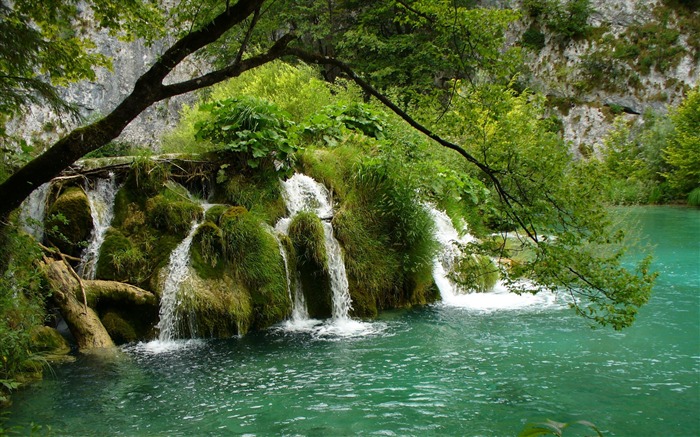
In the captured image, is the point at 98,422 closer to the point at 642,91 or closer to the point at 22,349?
the point at 22,349

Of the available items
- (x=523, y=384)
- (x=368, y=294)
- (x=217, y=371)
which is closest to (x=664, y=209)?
(x=368, y=294)

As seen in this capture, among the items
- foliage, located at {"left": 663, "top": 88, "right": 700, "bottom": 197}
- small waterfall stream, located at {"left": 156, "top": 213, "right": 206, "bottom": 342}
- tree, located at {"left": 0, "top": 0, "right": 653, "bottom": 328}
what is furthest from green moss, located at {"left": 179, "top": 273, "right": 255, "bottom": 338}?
foliage, located at {"left": 663, "top": 88, "right": 700, "bottom": 197}

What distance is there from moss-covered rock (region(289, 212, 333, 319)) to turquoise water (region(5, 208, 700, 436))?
0.79 meters

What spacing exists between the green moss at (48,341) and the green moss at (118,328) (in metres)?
0.53

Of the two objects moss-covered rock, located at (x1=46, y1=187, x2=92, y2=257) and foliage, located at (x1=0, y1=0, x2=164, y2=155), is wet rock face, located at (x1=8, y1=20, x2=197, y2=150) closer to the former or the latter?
moss-covered rock, located at (x1=46, y1=187, x2=92, y2=257)

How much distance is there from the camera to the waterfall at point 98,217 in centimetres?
811

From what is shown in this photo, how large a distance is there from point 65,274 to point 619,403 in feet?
21.1

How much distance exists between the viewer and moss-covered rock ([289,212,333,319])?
857cm

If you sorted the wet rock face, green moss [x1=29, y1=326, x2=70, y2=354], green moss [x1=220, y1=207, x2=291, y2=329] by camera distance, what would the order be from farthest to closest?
the wet rock face → green moss [x1=220, y1=207, x2=291, y2=329] → green moss [x1=29, y1=326, x2=70, y2=354]

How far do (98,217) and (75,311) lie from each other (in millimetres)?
1842

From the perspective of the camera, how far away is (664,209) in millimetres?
22297

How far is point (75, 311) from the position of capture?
7129 millimetres

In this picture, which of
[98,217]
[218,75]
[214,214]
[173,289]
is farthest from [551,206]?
[98,217]

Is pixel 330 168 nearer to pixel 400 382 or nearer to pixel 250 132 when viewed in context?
pixel 250 132
